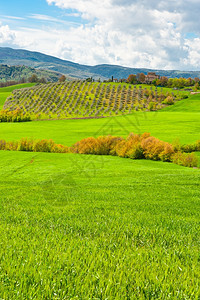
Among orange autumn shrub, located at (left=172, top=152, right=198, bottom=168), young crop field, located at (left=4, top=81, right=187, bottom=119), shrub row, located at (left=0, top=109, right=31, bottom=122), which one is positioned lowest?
orange autumn shrub, located at (left=172, top=152, right=198, bottom=168)

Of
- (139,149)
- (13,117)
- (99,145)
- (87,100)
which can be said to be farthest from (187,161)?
(87,100)

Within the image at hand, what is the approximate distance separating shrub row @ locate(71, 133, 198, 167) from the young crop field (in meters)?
73.4

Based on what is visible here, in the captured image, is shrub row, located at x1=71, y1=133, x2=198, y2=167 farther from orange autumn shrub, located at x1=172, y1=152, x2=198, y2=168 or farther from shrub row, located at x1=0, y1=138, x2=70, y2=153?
shrub row, located at x1=0, y1=138, x2=70, y2=153

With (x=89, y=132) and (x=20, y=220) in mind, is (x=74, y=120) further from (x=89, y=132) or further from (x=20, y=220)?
(x=20, y=220)

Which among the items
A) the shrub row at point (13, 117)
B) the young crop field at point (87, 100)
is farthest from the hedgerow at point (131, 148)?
the young crop field at point (87, 100)

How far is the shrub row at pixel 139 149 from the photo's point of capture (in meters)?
50.7

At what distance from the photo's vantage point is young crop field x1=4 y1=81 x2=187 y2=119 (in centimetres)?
13612

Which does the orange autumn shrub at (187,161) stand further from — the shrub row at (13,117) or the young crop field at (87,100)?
the shrub row at (13,117)

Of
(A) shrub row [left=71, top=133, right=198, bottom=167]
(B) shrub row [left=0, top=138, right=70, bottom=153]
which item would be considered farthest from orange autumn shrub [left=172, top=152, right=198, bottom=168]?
(B) shrub row [left=0, top=138, right=70, bottom=153]

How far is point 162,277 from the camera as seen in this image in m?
3.68

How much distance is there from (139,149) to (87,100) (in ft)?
342

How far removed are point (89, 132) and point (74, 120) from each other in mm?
34097

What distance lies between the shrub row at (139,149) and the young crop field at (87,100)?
73.4 metres

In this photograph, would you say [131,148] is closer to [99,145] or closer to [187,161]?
[99,145]
